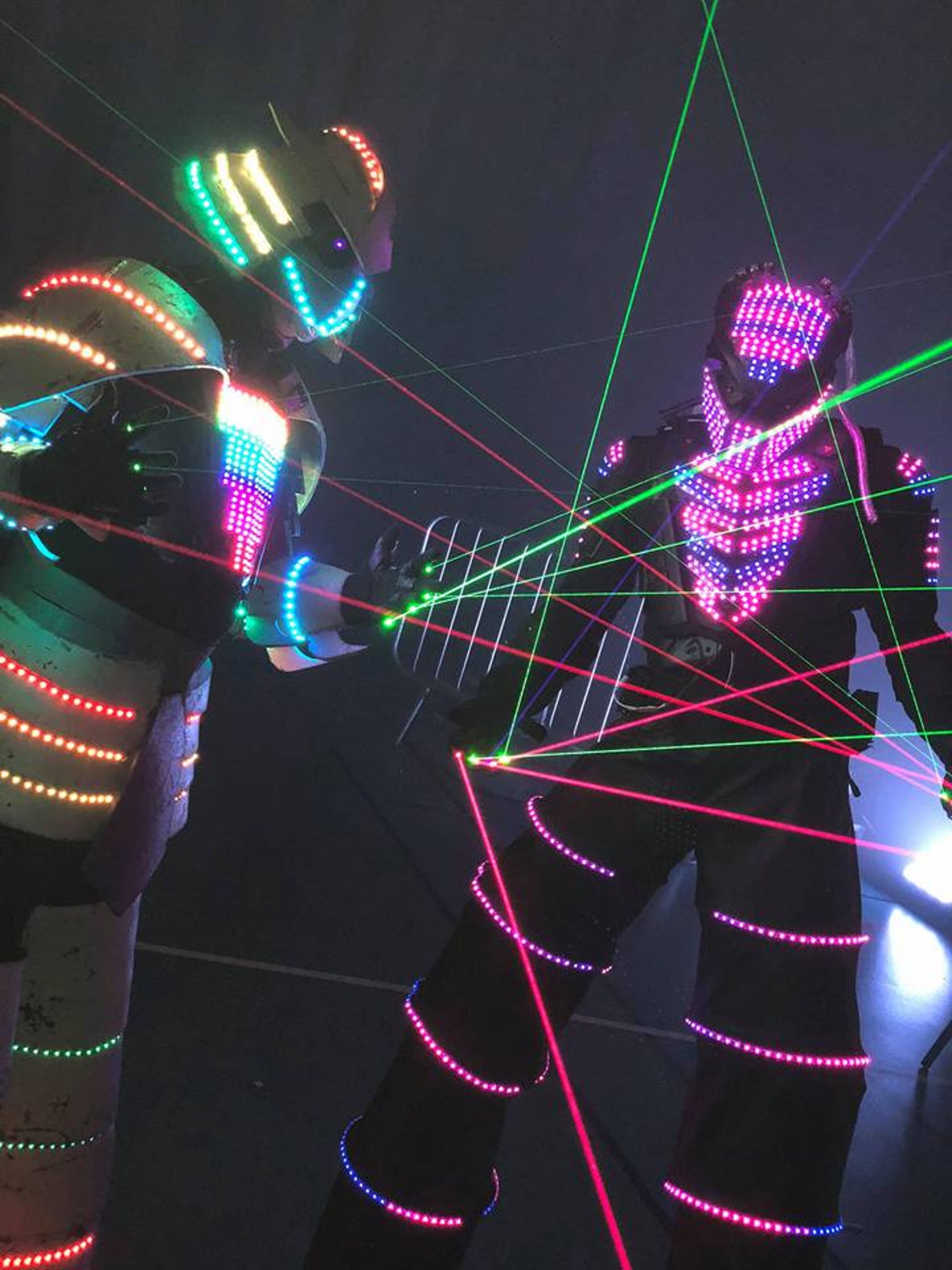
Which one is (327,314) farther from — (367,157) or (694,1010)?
(694,1010)

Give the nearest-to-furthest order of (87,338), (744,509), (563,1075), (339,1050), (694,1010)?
(87,338)
(694,1010)
(744,509)
(339,1050)
(563,1075)

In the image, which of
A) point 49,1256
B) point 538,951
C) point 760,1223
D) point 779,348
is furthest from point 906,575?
point 49,1256

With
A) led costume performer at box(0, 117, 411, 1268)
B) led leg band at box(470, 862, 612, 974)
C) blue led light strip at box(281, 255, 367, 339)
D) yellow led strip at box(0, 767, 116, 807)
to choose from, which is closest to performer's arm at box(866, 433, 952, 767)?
led leg band at box(470, 862, 612, 974)

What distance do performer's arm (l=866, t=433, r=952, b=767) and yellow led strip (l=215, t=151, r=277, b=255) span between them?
4.69 ft

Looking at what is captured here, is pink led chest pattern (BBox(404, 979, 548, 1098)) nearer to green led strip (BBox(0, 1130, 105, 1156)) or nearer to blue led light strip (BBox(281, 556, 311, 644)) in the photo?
green led strip (BBox(0, 1130, 105, 1156))

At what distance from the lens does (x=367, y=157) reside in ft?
6.41

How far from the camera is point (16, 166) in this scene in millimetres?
2814

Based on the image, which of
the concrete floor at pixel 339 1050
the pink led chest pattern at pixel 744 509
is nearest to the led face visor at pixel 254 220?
the pink led chest pattern at pixel 744 509

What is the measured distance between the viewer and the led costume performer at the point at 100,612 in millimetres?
1319

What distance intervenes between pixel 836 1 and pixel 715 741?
349 cm

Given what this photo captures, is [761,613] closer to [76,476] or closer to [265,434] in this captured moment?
[265,434]

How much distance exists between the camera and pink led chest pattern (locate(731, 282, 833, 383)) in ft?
5.96

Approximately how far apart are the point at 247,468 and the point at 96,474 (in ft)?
1.55

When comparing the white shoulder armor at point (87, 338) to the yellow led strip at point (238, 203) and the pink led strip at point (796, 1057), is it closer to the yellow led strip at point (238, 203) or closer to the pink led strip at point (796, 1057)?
the yellow led strip at point (238, 203)
